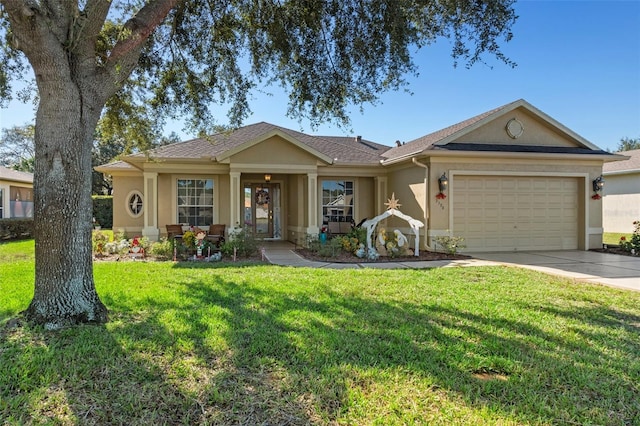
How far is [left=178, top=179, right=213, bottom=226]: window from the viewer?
1369cm

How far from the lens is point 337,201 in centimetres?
1498

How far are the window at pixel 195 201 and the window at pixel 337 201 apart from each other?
433 cm

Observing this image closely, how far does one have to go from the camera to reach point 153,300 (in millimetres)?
5633

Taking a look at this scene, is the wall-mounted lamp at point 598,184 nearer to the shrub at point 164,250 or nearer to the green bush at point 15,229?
the shrub at point 164,250

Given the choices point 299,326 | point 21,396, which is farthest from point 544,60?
point 21,396

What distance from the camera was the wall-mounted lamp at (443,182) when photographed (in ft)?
37.4

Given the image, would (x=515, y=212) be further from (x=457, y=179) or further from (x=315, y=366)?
(x=315, y=366)

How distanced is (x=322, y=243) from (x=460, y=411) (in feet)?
29.4

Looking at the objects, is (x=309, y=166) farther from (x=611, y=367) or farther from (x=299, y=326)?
(x=611, y=367)

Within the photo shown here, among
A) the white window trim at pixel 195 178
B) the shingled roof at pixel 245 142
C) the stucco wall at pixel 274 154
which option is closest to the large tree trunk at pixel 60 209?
the shingled roof at pixel 245 142

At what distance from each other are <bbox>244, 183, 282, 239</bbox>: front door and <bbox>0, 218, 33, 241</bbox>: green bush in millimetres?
10365

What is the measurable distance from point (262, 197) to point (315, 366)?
13.1 metres

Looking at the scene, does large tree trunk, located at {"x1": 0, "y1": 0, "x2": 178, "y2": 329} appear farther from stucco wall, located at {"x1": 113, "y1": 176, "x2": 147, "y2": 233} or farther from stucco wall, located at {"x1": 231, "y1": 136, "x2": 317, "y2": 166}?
stucco wall, located at {"x1": 113, "y1": 176, "x2": 147, "y2": 233}

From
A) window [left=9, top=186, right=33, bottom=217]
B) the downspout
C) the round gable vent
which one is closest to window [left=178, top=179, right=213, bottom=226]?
the downspout
